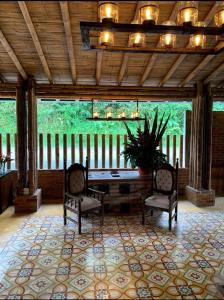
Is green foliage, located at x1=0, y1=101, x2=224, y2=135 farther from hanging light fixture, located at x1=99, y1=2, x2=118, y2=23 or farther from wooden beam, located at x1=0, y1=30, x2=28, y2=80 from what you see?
hanging light fixture, located at x1=99, y1=2, x2=118, y2=23

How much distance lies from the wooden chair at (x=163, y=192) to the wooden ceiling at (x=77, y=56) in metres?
2.01

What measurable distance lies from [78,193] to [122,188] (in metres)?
0.93

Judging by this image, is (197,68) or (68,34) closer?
(68,34)

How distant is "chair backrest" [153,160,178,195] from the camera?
4.53m

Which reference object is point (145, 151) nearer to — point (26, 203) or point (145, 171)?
point (145, 171)

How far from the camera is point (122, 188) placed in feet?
16.3

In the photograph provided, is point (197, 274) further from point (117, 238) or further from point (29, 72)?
point (29, 72)

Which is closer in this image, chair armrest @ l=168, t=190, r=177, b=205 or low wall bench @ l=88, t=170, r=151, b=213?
chair armrest @ l=168, t=190, r=177, b=205

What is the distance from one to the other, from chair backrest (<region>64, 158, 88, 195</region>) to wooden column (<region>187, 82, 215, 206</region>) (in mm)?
2622

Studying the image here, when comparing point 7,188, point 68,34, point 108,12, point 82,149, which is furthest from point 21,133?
point 108,12

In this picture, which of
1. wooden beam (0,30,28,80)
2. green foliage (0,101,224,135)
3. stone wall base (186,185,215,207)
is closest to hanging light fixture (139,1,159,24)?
wooden beam (0,30,28,80)

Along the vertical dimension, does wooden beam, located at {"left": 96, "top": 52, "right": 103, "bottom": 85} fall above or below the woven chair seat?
above

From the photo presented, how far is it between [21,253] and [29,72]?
3.38 meters

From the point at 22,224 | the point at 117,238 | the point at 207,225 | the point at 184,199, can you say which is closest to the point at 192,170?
the point at 184,199
